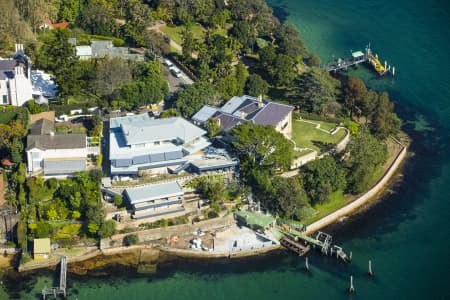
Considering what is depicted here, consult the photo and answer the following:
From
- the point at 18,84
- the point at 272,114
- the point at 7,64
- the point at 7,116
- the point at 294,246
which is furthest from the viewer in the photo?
the point at 7,64

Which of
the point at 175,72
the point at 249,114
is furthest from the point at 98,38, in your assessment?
the point at 249,114

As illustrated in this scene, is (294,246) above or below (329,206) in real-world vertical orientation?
below

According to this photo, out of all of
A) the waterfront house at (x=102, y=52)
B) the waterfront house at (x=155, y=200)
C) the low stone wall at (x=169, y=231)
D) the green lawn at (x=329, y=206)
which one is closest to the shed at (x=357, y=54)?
the waterfront house at (x=102, y=52)

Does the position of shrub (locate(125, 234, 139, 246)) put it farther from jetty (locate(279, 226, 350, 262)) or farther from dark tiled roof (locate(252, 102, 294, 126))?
dark tiled roof (locate(252, 102, 294, 126))

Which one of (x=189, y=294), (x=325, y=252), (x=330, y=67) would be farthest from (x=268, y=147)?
(x=330, y=67)

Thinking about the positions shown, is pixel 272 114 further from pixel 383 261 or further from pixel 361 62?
pixel 361 62

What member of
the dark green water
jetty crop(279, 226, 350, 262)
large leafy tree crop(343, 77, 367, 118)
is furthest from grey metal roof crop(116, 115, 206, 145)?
large leafy tree crop(343, 77, 367, 118)

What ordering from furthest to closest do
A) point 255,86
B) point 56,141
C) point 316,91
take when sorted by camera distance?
point 255,86 < point 316,91 < point 56,141

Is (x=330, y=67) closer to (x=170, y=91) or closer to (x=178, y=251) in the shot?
(x=170, y=91)
